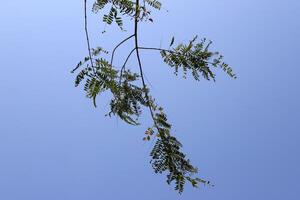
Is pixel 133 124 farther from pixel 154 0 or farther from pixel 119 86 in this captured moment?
pixel 154 0

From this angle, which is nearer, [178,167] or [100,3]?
[100,3]

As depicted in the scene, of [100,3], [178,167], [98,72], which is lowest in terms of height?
[178,167]

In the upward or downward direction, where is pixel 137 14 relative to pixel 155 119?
upward

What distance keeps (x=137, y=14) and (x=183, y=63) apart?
2.96ft

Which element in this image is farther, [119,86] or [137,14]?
[119,86]

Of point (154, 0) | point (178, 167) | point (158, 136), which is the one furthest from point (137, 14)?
point (178, 167)

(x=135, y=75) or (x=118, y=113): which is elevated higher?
(x=135, y=75)

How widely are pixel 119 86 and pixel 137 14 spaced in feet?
3.16

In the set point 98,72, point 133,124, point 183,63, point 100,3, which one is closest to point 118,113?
point 133,124

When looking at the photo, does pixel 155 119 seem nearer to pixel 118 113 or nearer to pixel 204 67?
pixel 118 113

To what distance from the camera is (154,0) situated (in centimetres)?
558

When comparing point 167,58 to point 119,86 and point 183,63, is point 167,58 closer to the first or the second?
point 183,63

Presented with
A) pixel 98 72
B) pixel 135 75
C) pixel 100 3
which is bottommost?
pixel 98 72

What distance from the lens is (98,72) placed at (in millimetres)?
5320
